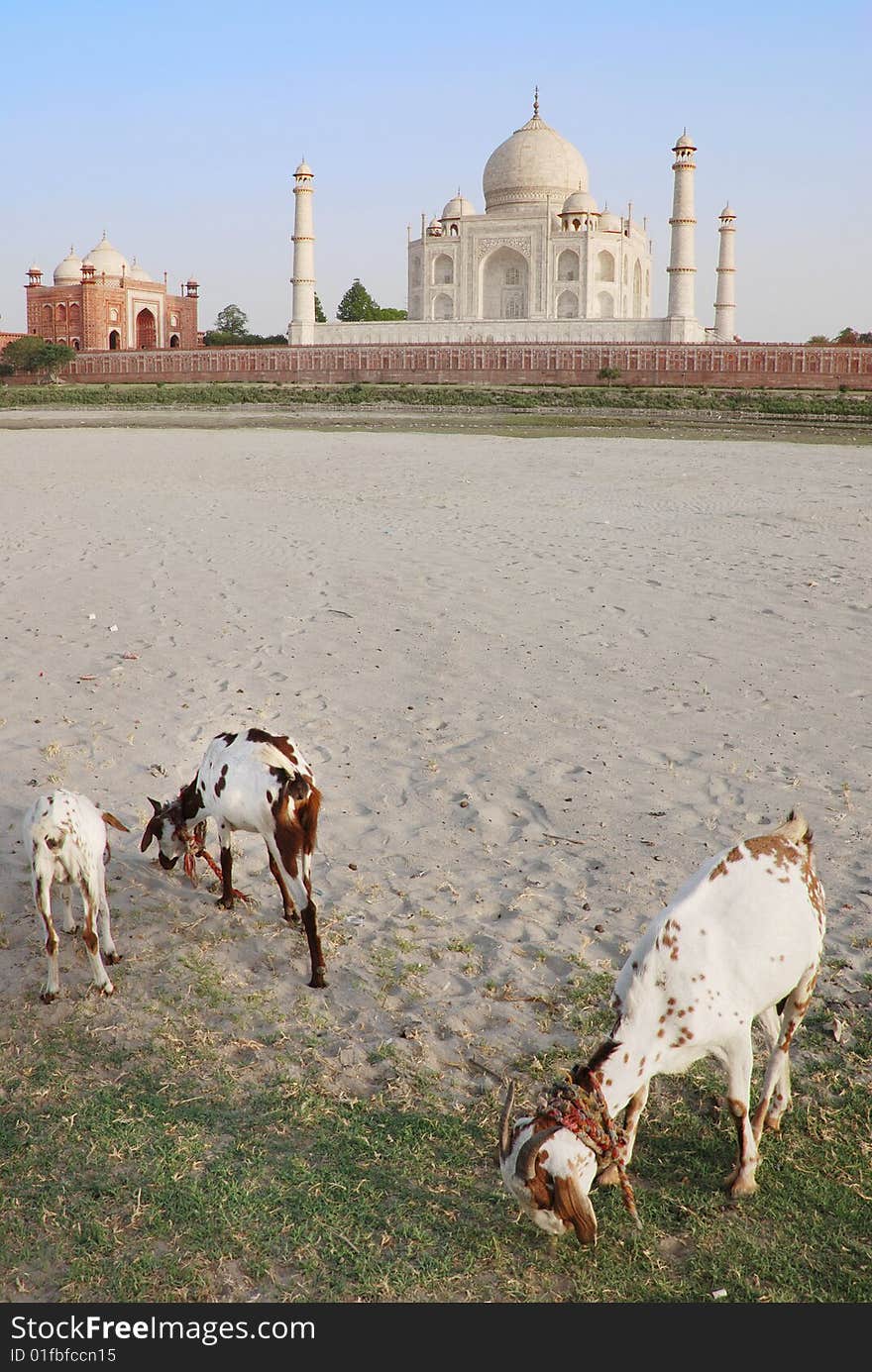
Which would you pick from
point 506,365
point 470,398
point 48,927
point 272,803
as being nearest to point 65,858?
point 48,927

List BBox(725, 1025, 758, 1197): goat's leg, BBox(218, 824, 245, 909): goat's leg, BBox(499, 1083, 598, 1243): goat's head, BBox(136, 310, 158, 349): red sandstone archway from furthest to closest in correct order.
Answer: BBox(136, 310, 158, 349): red sandstone archway < BBox(218, 824, 245, 909): goat's leg < BBox(725, 1025, 758, 1197): goat's leg < BBox(499, 1083, 598, 1243): goat's head

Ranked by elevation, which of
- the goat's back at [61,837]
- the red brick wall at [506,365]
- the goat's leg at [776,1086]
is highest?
the red brick wall at [506,365]

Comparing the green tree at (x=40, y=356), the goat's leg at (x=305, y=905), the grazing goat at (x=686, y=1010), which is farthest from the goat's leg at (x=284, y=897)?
the green tree at (x=40, y=356)

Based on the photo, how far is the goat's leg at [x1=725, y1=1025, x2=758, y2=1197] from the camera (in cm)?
265

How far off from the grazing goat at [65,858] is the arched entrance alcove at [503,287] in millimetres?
47079

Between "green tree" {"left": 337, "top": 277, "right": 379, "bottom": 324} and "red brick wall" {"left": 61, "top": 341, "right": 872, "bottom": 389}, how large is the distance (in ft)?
47.1

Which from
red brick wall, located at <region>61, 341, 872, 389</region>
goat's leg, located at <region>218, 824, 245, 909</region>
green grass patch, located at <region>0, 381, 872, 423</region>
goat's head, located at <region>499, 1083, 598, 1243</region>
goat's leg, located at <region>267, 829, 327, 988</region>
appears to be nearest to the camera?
goat's head, located at <region>499, 1083, 598, 1243</region>

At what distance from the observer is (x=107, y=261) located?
54.8 meters

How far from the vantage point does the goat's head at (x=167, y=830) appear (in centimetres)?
421

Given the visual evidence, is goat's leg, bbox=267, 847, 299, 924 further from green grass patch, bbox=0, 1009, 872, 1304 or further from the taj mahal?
the taj mahal

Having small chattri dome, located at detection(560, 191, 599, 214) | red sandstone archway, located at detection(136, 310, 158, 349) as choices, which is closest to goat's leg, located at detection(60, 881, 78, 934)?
small chattri dome, located at detection(560, 191, 599, 214)

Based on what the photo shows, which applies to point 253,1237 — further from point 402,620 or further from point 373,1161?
point 402,620

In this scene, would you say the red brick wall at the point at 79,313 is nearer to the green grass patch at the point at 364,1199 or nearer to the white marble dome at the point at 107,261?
the white marble dome at the point at 107,261

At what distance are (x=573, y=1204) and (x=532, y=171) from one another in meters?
50.7
